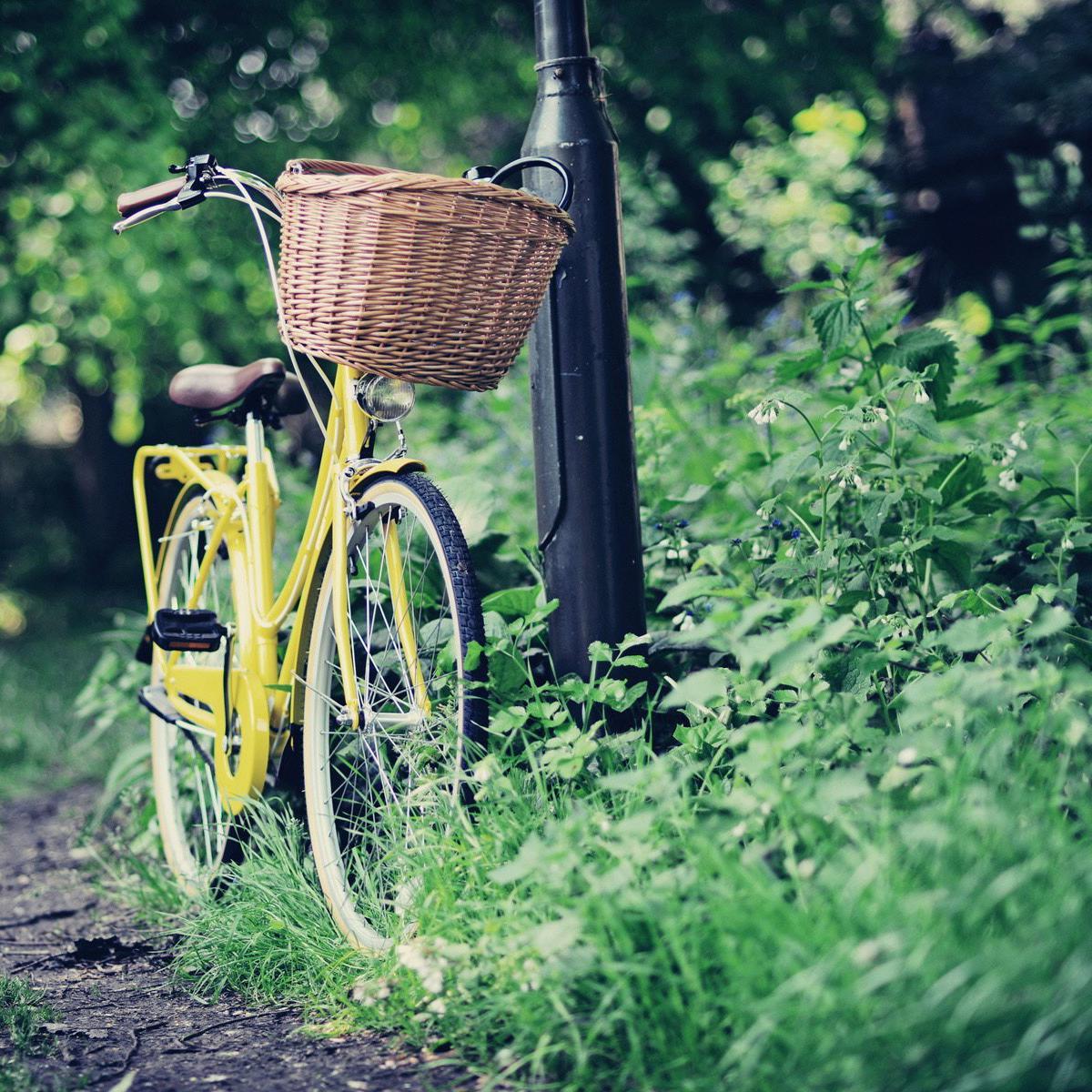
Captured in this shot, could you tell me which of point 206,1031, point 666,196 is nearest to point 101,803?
point 206,1031

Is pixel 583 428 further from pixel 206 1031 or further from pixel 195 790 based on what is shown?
Answer: pixel 195 790

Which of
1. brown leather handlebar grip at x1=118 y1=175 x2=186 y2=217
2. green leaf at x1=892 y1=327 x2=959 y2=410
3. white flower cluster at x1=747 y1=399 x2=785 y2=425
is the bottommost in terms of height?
white flower cluster at x1=747 y1=399 x2=785 y2=425

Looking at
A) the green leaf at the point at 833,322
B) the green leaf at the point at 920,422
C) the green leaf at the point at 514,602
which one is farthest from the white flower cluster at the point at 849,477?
the green leaf at the point at 514,602

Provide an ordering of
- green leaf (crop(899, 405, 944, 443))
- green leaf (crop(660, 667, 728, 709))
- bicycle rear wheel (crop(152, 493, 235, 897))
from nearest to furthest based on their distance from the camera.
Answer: green leaf (crop(660, 667, 728, 709))
green leaf (crop(899, 405, 944, 443))
bicycle rear wheel (crop(152, 493, 235, 897))

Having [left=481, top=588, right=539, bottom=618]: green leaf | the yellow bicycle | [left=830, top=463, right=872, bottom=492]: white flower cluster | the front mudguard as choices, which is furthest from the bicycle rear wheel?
[left=830, top=463, right=872, bottom=492]: white flower cluster

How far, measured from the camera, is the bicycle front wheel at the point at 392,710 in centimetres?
207

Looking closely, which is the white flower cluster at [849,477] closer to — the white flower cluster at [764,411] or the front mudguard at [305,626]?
the white flower cluster at [764,411]

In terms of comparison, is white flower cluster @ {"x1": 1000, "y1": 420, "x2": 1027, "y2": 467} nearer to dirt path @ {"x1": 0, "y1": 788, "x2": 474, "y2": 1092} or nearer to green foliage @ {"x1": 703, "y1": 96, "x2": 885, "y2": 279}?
dirt path @ {"x1": 0, "y1": 788, "x2": 474, "y2": 1092}

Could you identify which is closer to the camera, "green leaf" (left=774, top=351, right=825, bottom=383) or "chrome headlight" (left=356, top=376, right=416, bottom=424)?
"chrome headlight" (left=356, top=376, right=416, bottom=424)

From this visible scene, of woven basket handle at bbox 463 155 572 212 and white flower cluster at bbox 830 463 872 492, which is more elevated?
woven basket handle at bbox 463 155 572 212

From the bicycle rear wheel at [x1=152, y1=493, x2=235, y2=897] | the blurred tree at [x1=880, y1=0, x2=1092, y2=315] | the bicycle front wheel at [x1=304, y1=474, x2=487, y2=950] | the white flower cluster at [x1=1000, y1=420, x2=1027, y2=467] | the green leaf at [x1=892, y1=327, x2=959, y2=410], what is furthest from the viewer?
the blurred tree at [x1=880, y1=0, x2=1092, y2=315]

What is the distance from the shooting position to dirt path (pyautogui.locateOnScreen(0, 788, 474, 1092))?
1.84 meters

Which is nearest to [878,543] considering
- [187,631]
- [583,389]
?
[583,389]

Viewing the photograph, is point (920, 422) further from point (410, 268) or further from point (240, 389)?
point (240, 389)
